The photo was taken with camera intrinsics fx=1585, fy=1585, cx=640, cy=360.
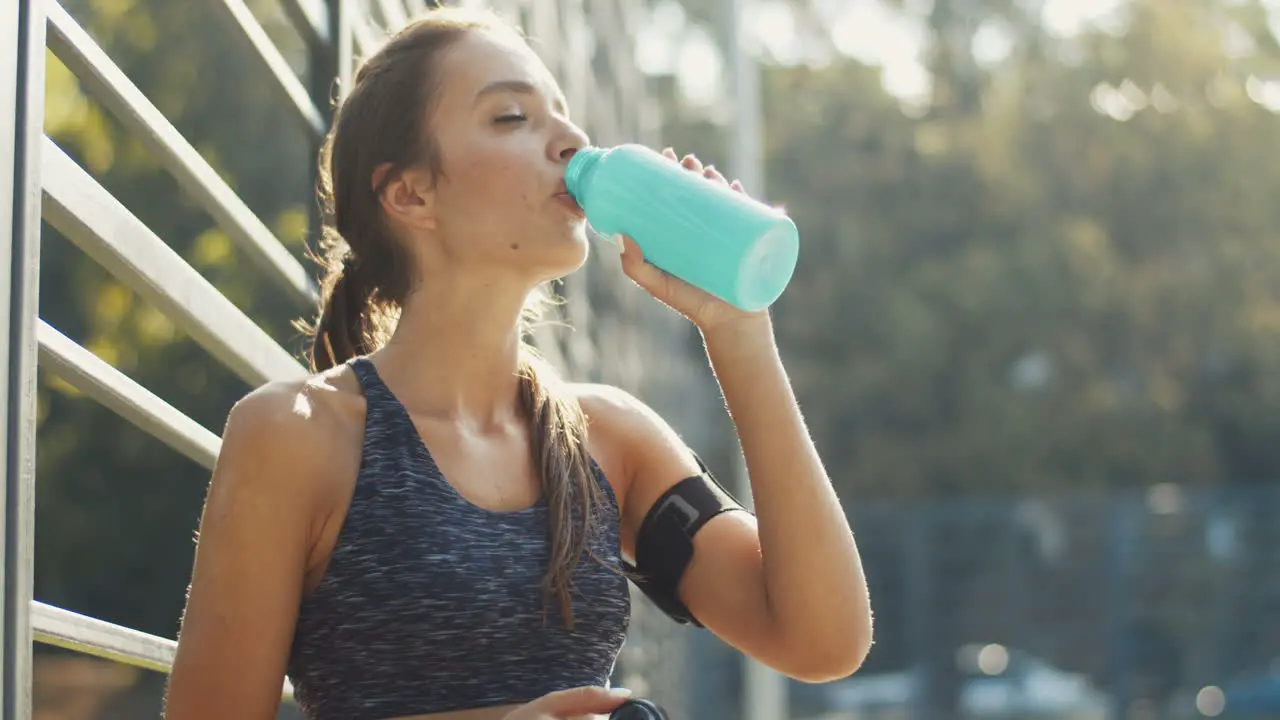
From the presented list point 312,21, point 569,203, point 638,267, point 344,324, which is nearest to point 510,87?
point 569,203

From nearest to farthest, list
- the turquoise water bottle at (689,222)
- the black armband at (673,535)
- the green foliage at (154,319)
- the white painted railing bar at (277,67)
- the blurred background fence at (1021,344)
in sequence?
the turquoise water bottle at (689,222) → the black armband at (673,535) → the white painted railing bar at (277,67) → the green foliage at (154,319) → the blurred background fence at (1021,344)

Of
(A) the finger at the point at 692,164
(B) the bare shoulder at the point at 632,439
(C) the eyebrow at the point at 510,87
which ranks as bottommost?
(B) the bare shoulder at the point at 632,439

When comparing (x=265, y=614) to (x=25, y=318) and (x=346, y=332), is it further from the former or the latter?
(x=346, y=332)

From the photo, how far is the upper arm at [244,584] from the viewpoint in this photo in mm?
1583

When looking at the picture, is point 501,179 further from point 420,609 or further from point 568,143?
point 420,609

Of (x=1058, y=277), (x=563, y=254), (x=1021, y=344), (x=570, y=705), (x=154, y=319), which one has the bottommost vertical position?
(x=570, y=705)

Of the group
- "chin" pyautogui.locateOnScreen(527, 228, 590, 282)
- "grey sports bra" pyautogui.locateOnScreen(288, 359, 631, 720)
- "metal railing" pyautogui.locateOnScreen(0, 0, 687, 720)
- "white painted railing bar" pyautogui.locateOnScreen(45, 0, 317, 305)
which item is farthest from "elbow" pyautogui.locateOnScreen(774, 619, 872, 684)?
"white painted railing bar" pyautogui.locateOnScreen(45, 0, 317, 305)

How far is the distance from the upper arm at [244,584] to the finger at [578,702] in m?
0.27

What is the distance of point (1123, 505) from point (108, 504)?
12.2 meters

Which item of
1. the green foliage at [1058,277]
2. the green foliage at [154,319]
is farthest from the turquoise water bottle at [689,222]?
the green foliage at [1058,277]

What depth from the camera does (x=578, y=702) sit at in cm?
160

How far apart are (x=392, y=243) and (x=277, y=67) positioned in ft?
2.11

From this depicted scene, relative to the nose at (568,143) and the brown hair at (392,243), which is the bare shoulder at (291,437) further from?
the nose at (568,143)

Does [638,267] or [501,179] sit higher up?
[501,179]
